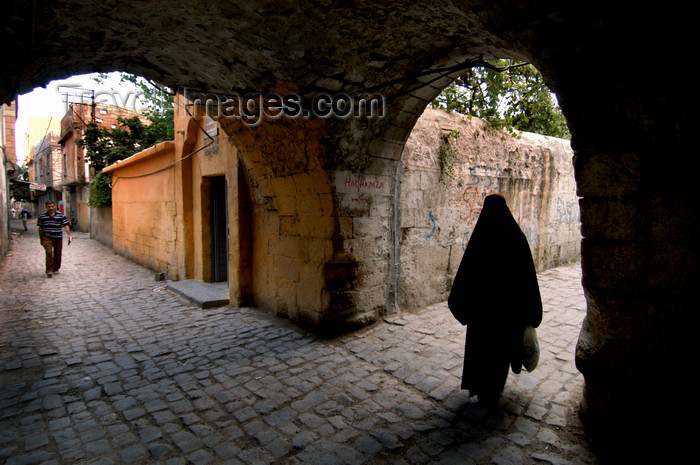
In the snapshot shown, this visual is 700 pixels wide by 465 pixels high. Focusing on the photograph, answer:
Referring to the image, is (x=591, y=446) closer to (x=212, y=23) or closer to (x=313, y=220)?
(x=313, y=220)

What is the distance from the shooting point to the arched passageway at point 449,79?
6.20 feet

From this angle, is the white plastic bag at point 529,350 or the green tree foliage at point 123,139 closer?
the white plastic bag at point 529,350

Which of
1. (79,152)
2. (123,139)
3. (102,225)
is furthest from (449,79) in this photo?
(79,152)

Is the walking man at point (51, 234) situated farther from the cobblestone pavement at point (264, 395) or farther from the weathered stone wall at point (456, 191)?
the weathered stone wall at point (456, 191)

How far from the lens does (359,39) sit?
3152mm

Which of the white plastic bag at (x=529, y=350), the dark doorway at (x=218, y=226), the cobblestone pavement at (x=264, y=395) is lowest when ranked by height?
the cobblestone pavement at (x=264, y=395)

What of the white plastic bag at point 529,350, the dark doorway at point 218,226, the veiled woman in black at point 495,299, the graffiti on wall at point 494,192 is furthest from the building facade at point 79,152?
the white plastic bag at point 529,350

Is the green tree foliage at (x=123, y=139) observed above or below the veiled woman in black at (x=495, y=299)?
above

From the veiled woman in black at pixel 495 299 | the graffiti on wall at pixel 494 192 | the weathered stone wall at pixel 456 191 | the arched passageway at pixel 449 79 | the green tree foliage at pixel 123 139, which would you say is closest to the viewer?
the arched passageway at pixel 449 79

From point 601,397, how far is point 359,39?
3174mm

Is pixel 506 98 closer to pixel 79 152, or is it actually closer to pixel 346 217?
pixel 346 217

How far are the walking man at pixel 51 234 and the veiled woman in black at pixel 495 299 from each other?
9.08m

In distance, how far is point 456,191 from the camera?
5.98 metres

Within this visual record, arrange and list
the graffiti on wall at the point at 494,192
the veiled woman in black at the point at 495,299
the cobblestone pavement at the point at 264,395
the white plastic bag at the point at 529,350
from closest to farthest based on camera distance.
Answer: the cobblestone pavement at the point at 264,395, the veiled woman in black at the point at 495,299, the white plastic bag at the point at 529,350, the graffiti on wall at the point at 494,192
